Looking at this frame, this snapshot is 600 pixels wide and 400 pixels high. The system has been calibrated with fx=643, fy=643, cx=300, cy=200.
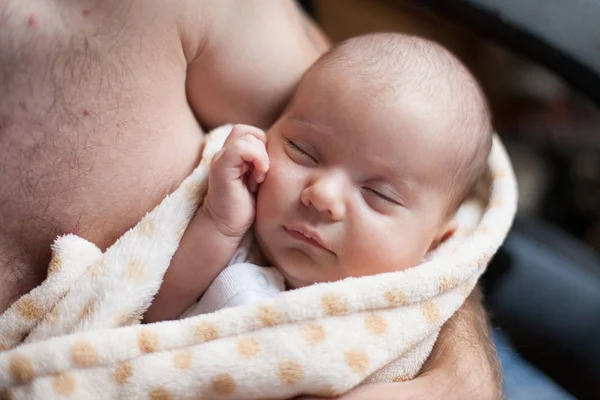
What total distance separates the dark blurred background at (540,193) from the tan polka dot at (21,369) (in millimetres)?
789

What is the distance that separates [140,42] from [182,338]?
39 centimetres

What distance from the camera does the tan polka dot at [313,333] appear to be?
752mm

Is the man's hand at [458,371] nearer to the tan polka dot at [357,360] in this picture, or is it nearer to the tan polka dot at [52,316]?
the tan polka dot at [357,360]

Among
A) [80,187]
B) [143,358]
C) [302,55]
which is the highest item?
[302,55]

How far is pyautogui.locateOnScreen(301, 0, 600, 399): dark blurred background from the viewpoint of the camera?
3.82 feet

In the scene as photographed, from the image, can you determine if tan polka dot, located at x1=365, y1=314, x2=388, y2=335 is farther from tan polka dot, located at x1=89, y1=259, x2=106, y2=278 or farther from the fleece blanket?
tan polka dot, located at x1=89, y1=259, x2=106, y2=278

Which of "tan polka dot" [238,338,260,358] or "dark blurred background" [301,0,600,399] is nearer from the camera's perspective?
"tan polka dot" [238,338,260,358]

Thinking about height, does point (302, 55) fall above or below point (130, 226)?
above

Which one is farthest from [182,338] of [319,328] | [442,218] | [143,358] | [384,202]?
[442,218]

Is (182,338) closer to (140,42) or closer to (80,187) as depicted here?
(80,187)

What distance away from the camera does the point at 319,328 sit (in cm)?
77

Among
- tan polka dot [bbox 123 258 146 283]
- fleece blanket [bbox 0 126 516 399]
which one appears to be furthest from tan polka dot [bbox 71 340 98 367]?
tan polka dot [bbox 123 258 146 283]

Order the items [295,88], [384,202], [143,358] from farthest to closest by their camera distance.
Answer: [295,88] → [384,202] → [143,358]

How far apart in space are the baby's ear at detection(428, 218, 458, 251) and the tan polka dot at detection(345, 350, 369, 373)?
26 cm
